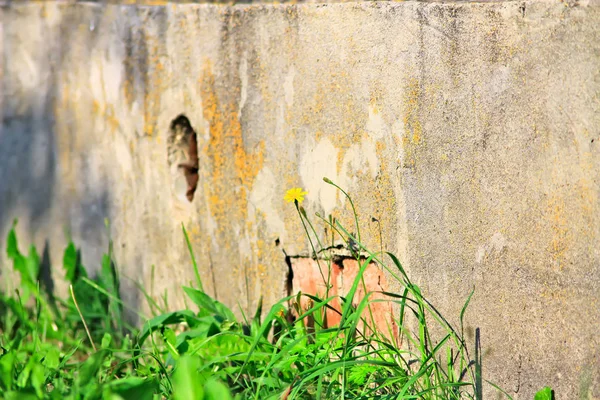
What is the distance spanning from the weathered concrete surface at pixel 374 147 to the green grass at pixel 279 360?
0.23ft

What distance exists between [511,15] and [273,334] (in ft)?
3.87

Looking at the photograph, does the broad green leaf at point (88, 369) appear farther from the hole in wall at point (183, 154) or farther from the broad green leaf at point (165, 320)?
the hole in wall at point (183, 154)

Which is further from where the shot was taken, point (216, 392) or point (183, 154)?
point (183, 154)

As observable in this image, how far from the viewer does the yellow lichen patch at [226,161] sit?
95.7 inches


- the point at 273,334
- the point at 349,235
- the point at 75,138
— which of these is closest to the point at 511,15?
the point at 349,235

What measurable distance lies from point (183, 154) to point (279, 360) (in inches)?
38.7

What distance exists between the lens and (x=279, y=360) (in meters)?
1.99

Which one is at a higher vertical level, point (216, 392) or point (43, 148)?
point (43, 148)

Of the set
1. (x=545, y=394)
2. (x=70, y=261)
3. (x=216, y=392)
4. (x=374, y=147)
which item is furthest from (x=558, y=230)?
(x=70, y=261)

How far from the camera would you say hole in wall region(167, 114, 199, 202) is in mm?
2619

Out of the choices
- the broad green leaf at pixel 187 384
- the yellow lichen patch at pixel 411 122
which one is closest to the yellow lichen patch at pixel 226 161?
the yellow lichen patch at pixel 411 122

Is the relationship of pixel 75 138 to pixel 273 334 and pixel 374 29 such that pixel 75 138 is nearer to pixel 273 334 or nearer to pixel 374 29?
pixel 273 334

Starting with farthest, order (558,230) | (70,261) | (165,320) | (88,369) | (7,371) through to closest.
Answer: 1. (70,261)
2. (165,320)
3. (558,230)
4. (7,371)
5. (88,369)

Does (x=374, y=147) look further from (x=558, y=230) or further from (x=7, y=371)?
(x=7, y=371)
